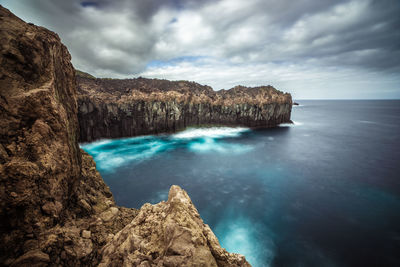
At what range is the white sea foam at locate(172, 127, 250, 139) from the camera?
47.5 metres

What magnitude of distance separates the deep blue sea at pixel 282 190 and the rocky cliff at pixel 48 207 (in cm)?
1080

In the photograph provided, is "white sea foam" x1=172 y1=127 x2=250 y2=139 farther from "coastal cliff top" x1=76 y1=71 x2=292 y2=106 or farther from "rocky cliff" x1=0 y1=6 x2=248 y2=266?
"rocky cliff" x1=0 y1=6 x2=248 y2=266

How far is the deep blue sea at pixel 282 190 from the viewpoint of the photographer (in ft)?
38.6

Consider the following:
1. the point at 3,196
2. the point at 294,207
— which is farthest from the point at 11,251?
the point at 294,207

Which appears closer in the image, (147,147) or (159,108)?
(147,147)

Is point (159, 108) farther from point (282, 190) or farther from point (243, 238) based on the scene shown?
point (243, 238)

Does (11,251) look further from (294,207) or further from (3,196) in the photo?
(294,207)

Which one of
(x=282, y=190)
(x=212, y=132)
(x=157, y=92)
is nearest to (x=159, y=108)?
(x=157, y=92)

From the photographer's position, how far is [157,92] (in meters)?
44.7

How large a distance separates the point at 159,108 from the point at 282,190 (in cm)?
3526

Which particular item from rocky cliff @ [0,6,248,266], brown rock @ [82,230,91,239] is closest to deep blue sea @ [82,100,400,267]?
rocky cliff @ [0,6,248,266]

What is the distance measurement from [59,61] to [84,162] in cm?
431

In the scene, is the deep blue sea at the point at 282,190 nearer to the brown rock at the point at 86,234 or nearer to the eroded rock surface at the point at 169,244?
the eroded rock surface at the point at 169,244

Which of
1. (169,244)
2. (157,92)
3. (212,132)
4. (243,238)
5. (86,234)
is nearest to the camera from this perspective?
(169,244)
